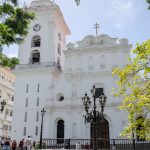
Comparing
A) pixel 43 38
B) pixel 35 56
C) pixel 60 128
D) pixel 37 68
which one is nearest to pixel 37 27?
pixel 43 38

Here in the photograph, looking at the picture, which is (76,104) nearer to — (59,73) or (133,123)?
(59,73)

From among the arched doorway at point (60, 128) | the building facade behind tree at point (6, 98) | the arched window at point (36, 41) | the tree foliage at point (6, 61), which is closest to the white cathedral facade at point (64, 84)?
the arched doorway at point (60, 128)

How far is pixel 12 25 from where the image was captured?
39.8 feet

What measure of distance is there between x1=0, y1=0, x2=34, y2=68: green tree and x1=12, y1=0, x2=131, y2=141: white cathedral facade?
20.5 meters

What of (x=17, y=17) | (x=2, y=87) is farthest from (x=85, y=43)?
(x=17, y=17)

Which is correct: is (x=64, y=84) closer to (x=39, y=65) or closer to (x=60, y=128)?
(x=39, y=65)

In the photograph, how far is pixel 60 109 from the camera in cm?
3272

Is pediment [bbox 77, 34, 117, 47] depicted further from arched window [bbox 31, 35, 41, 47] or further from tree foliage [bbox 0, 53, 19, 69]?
tree foliage [bbox 0, 53, 19, 69]

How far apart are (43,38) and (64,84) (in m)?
7.66

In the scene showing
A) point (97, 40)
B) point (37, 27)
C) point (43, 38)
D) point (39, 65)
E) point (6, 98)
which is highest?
point (37, 27)

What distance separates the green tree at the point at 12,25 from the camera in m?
11.5

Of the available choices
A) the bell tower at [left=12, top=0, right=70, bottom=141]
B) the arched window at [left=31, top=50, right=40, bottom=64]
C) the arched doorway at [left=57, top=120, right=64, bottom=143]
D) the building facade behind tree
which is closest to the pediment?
the bell tower at [left=12, top=0, right=70, bottom=141]

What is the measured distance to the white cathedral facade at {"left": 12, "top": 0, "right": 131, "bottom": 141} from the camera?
3177 centimetres

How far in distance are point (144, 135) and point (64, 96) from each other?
23432 millimetres
